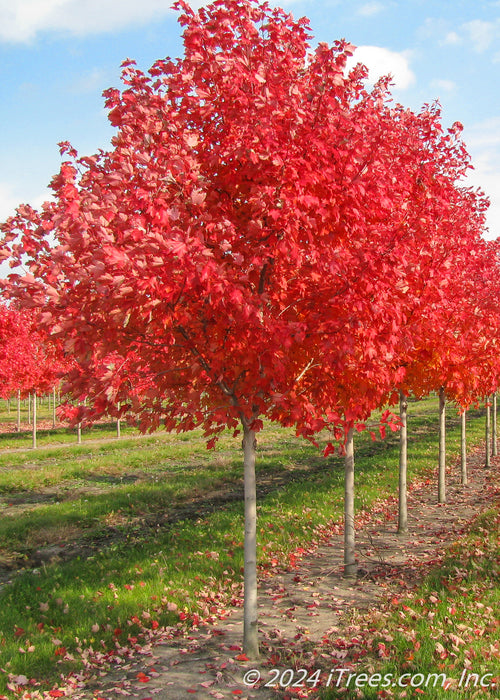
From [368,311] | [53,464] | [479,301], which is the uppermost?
[479,301]

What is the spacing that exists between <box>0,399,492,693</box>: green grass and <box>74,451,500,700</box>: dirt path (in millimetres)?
461

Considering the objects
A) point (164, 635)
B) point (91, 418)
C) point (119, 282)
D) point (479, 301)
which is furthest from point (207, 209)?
point (479, 301)

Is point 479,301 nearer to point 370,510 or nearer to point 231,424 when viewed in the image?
point 370,510

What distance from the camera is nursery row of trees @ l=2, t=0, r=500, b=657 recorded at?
3980 mm

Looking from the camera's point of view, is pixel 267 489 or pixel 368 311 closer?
pixel 368 311

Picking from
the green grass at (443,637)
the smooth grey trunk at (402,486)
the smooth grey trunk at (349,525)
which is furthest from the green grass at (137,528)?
the green grass at (443,637)

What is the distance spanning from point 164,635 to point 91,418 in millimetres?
3071

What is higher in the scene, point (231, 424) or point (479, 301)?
point (479, 301)

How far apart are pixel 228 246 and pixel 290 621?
178 inches

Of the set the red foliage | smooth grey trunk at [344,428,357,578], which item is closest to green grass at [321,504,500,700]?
smooth grey trunk at [344,428,357,578]

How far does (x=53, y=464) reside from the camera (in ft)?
61.6

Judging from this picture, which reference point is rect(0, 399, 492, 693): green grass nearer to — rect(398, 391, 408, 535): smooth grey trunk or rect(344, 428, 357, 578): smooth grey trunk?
rect(344, 428, 357, 578): smooth grey trunk
